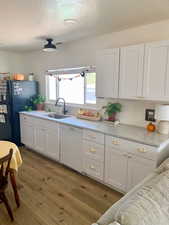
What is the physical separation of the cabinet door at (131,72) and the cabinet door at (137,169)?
2.82 ft

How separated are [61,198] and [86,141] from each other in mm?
876

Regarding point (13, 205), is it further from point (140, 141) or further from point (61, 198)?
point (140, 141)

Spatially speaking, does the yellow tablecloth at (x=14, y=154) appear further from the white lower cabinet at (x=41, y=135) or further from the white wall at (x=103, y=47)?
the white wall at (x=103, y=47)

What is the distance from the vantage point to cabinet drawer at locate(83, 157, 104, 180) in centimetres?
264

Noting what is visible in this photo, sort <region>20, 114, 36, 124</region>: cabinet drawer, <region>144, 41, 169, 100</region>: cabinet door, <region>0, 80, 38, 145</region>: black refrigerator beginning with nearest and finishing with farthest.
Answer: <region>144, 41, 169, 100</region>: cabinet door < <region>20, 114, 36, 124</region>: cabinet drawer < <region>0, 80, 38, 145</region>: black refrigerator

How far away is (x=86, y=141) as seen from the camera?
2.76 metres

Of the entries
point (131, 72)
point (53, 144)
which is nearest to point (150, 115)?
point (131, 72)

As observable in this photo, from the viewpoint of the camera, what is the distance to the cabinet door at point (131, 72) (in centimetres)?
235

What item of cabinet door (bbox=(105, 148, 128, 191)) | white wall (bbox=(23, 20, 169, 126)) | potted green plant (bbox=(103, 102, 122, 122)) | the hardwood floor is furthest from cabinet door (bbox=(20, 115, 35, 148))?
cabinet door (bbox=(105, 148, 128, 191))

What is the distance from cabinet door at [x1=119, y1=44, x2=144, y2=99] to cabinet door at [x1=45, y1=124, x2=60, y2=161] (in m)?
1.45

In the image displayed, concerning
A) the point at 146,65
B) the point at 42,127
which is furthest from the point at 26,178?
the point at 146,65

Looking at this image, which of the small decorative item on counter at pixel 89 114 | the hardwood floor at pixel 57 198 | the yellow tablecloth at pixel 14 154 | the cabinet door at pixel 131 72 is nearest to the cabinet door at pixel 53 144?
the hardwood floor at pixel 57 198

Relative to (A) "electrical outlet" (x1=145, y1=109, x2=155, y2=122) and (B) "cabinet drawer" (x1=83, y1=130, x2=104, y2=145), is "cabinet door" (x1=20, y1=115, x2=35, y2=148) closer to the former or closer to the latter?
(B) "cabinet drawer" (x1=83, y1=130, x2=104, y2=145)

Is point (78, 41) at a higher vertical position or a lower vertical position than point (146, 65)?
higher
